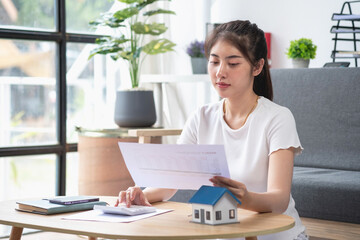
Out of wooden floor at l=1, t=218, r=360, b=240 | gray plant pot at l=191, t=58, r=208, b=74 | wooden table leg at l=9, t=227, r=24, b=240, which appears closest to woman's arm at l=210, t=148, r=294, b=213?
wooden table leg at l=9, t=227, r=24, b=240

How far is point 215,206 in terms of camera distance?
4.47ft

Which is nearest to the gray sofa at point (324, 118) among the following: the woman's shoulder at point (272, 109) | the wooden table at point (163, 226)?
the woman's shoulder at point (272, 109)

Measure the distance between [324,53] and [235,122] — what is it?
93.4 inches

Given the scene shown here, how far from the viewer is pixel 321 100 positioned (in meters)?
3.08

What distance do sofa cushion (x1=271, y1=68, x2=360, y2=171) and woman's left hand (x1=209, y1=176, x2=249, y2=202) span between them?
64.8 inches

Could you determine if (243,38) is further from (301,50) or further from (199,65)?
(199,65)

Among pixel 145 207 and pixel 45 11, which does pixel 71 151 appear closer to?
pixel 45 11

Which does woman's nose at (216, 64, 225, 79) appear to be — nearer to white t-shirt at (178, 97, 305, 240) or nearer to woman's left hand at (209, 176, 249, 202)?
white t-shirt at (178, 97, 305, 240)

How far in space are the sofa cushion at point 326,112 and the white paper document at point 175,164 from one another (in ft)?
5.44

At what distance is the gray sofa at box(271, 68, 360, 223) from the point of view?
2.91 meters

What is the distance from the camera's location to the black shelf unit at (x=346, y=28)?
11.3ft

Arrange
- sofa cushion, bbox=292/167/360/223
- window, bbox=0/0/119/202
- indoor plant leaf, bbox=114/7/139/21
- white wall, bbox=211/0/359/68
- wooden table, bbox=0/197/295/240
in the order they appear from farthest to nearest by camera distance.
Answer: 1. white wall, bbox=211/0/359/68
2. window, bbox=0/0/119/202
3. indoor plant leaf, bbox=114/7/139/21
4. sofa cushion, bbox=292/167/360/223
5. wooden table, bbox=0/197/295/240

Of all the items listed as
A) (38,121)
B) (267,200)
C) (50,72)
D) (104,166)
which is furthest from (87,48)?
(267,200)

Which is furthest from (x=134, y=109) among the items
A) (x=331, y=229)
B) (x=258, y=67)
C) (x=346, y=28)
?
(x=258, y=67)
